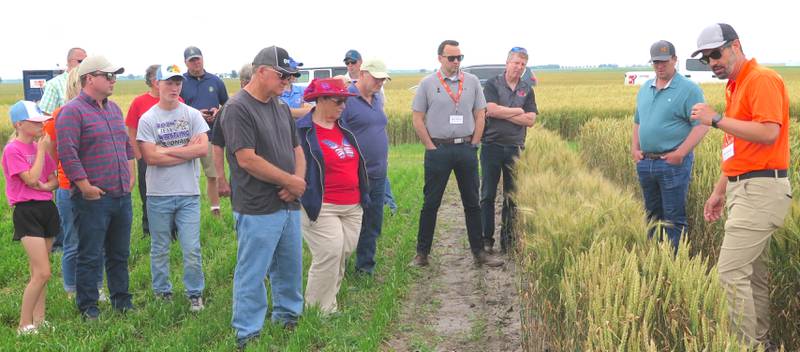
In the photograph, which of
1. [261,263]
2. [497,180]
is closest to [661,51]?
[497,180]

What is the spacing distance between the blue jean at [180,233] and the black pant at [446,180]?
7.22 ft

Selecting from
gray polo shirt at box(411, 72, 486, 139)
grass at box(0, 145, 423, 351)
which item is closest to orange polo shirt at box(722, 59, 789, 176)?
grass at box(0, 145, 423, 351)

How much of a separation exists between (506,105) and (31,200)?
14.2ft

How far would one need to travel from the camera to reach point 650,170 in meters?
5.80

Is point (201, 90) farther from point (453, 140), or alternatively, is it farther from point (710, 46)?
point (710, 46)

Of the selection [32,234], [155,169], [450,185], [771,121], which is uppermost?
[771,121]

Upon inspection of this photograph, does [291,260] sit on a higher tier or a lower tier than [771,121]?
lower

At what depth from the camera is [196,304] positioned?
17.2 feet

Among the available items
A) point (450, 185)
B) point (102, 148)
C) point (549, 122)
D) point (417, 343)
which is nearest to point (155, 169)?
point (102, 148)

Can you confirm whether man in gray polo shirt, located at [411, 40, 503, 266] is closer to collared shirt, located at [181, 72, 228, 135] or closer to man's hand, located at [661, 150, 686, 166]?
man's hand, located at [661, 150, 686, 166]

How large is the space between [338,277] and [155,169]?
1618 millimetres

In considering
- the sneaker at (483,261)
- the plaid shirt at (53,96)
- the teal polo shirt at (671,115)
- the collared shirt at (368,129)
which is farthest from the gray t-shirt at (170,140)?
the teal polo shirt at (671,115)

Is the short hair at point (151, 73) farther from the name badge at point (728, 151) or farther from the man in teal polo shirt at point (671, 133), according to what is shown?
the name badge at point (728, 151)

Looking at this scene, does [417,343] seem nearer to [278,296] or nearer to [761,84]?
[278,296]
